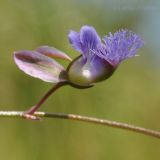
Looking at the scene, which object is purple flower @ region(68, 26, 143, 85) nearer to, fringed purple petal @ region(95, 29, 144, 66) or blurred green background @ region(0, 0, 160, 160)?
fringed purple petal @ region(95, 29, 144, 66)

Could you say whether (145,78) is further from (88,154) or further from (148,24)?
(88,154)

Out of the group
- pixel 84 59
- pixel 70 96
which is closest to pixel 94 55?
pixel 84 59

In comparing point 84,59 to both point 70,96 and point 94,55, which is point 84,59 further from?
point 70,96

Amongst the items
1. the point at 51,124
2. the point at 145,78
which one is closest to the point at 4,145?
the point at 51,124

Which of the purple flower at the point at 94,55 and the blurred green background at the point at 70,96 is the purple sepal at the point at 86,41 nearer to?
the purple flower at the point at 94,55

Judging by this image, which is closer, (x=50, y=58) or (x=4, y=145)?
(x=50, y=58)

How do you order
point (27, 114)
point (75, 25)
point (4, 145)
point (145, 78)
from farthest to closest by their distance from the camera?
1. point (145, 78)
2. point (75, 25)
3. point (4, 145)
4. point (27, 114)

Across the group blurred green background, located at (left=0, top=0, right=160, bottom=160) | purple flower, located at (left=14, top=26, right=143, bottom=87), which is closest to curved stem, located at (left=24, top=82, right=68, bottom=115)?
purple flower, located at (left=14, top=26, right=143, bottom=87)
